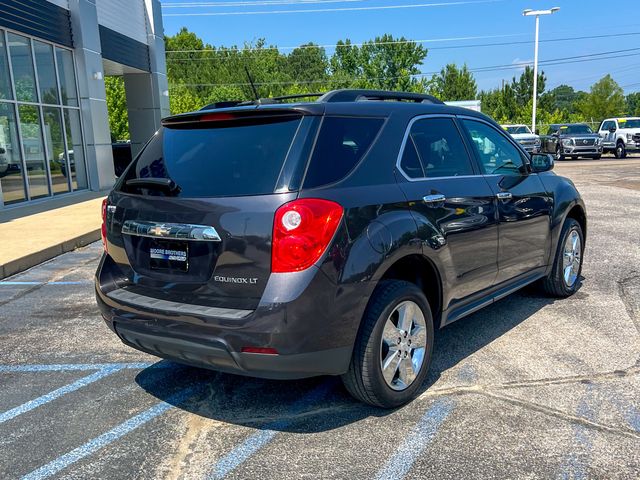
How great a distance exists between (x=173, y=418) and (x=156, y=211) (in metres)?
1.22

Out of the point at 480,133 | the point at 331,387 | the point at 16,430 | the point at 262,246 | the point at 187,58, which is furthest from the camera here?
the point at 187,58

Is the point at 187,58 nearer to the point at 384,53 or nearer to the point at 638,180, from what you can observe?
the point at 384,53

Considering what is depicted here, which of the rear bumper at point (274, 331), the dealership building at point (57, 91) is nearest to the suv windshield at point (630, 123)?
the dealership building at point (57, 91)

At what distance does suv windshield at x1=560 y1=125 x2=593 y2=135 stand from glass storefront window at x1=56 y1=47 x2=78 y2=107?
24.8 meters

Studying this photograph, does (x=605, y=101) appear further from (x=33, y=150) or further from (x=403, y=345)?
(x=403, y=345)

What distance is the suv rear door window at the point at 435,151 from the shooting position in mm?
3549

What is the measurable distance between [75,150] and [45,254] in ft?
30.3

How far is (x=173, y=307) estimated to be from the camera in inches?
118

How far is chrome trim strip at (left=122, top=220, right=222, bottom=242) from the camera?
289 centimetres

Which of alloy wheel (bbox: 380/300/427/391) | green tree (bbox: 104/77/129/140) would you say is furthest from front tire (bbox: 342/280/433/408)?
green tree (bbox: 104/77/129/140)

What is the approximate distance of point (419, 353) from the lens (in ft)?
11.3

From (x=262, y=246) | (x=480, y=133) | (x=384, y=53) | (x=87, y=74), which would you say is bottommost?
(x=262, y=246)

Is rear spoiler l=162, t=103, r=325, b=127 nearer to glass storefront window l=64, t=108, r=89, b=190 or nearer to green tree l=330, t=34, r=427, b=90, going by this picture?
glass storefront window l=64, t=108, r=89, b=190

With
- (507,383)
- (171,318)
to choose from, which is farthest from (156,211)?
(507,383)
